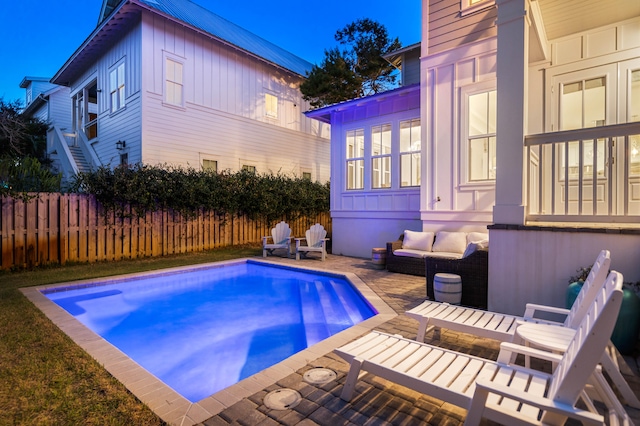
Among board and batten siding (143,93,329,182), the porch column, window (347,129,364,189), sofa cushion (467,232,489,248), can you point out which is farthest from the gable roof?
sofa cushion (467,232,489,248)

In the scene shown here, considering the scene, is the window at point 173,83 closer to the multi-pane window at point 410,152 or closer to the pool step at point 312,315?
the multi-pane window at point 410,152

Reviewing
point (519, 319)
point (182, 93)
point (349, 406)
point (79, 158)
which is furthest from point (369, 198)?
point (79, 158)

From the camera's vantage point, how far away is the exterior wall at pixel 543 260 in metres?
3.18

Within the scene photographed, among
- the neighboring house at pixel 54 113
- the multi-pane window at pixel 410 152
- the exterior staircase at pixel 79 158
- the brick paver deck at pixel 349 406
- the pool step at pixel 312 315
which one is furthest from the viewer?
the neighboring house at pixel 54 113

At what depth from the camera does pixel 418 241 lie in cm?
726

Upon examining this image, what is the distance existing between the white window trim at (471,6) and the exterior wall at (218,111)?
30.6ft

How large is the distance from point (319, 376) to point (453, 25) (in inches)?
304

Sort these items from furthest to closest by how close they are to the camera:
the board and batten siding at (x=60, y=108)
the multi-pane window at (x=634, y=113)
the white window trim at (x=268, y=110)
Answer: the board and batten siding at (x=60, y=108) → the white window trim at (x=268, y=110) → the multi-pane window at (x=634, y=113)

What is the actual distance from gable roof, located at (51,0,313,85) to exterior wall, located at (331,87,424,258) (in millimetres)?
6845

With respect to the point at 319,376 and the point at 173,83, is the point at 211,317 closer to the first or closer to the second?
the point at 319,376

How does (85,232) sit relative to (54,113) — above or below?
below

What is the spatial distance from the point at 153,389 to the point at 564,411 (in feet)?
8.34

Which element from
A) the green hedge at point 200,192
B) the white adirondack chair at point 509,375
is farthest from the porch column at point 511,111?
the green hedge at point 200,192

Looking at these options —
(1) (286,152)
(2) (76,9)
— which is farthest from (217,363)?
(2) (76,9)
